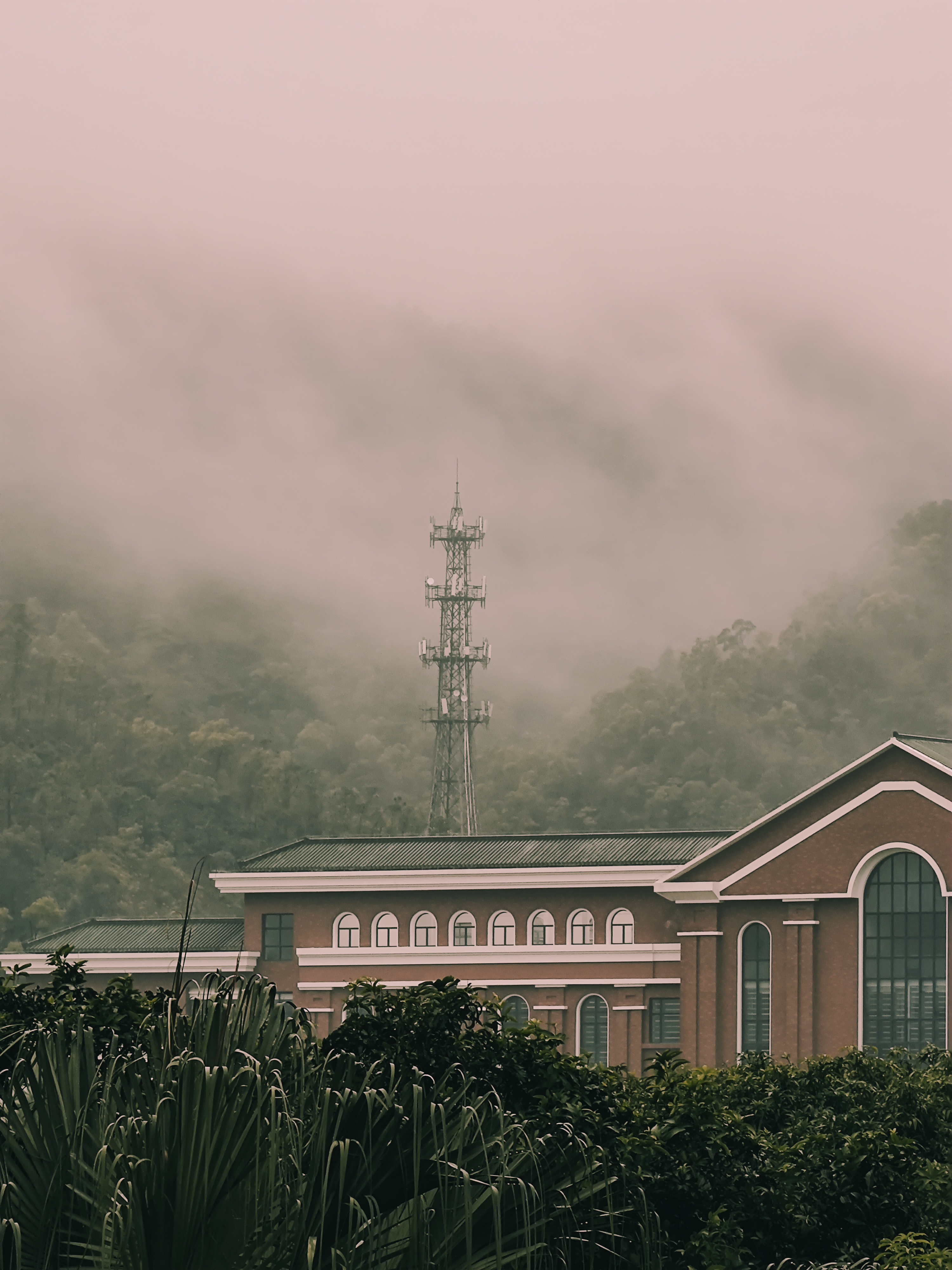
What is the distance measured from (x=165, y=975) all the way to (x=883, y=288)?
112449 mm

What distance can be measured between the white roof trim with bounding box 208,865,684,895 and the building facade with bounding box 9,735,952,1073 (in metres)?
0.06

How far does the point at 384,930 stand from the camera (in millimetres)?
58406

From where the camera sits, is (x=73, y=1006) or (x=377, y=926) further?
(x=377, y=926)

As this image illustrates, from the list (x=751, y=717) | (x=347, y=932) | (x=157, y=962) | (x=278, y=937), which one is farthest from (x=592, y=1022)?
(x=751, y=717)

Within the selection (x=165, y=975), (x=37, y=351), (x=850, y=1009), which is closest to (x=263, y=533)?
(x=37, y=351)

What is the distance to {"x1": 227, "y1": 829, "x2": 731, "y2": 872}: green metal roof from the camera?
57625 millimetres

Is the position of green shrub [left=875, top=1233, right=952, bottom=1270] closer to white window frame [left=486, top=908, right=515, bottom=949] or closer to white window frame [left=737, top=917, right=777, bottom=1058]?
white window frame [left=737, top=917, right=777, bottom=1058]

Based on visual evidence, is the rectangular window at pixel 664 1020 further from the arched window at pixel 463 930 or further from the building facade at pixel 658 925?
the arched window at pixel 463 930

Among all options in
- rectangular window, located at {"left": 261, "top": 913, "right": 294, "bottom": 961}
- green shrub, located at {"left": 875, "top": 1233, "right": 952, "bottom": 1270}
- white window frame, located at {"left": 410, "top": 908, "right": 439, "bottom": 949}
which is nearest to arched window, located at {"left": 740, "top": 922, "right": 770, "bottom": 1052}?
white window frame, located at {"left": 410, "top": 908, "right": 439, "bottom": 949}

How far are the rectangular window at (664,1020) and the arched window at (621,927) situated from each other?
7.07 ft

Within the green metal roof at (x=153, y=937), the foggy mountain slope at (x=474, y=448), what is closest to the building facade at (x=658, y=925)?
the green metal roof at (x=153, y=937)

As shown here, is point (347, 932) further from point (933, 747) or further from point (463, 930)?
point (933, 747)

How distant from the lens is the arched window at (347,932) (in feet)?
192

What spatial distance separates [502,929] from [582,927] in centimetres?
261
